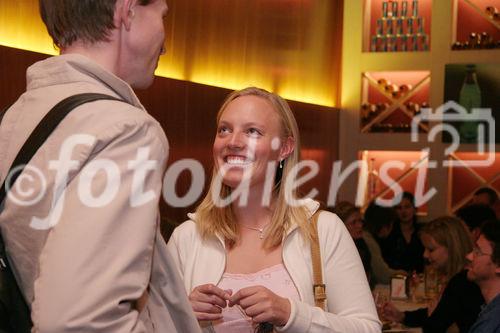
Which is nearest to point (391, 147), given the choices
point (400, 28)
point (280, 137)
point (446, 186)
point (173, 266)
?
point (446, 186)

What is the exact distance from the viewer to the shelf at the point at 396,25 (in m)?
8.03

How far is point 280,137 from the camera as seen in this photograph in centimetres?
229

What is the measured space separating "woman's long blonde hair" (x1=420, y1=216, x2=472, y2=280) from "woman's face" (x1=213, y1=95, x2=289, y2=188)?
2.58 m

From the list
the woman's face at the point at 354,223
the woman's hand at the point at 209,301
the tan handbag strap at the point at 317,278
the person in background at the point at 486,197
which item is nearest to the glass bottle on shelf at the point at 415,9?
the person in background at the point at 486,197

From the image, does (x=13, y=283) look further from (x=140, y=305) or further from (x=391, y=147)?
(x=391, y=147)

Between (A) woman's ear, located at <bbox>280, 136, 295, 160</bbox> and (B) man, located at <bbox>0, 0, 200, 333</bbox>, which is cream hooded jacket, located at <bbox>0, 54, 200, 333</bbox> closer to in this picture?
(B) man, located at <bbox>0, 0, 200, 333</bbox>

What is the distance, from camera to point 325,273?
6.86 feet

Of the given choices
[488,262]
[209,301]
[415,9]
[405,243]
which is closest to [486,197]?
[405,243]

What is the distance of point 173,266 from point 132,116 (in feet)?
0.87

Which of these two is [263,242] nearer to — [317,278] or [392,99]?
[317,278]

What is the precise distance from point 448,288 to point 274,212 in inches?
87.6

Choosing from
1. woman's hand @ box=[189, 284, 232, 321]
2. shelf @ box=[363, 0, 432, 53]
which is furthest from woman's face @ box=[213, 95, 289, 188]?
shelf @ box=[363, 0, 432, 53]

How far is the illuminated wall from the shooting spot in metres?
3.72

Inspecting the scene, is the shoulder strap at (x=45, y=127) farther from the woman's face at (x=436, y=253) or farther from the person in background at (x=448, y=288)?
Result: the woman's face at (x=436, y=253)
